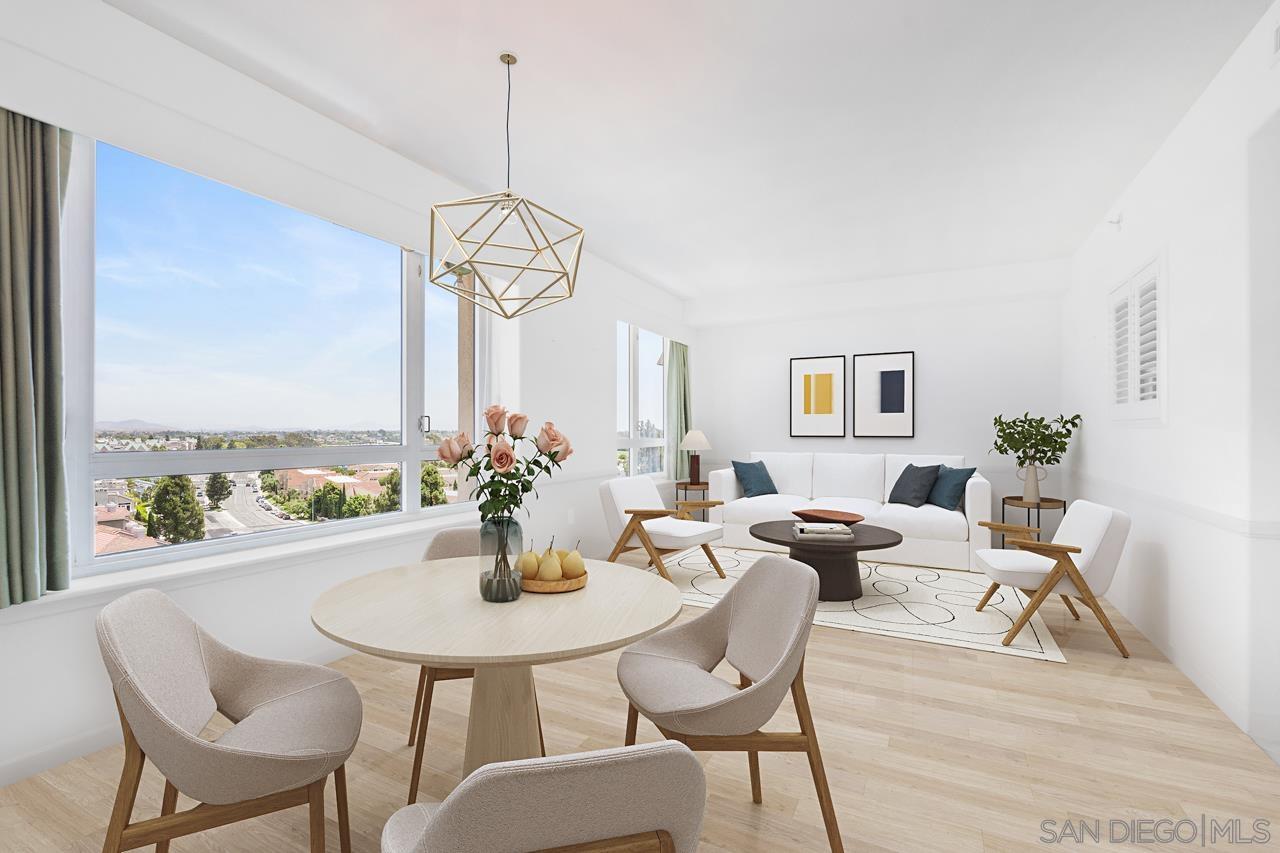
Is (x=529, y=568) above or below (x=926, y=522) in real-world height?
above

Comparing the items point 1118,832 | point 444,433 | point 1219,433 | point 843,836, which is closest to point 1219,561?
point 1219,433

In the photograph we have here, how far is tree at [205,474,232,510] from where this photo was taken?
2791 mm

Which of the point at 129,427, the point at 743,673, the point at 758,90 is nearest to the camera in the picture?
the point at 743,673

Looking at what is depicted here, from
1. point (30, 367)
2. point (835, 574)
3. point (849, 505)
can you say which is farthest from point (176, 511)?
point (849, 505)

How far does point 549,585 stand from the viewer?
1882mm

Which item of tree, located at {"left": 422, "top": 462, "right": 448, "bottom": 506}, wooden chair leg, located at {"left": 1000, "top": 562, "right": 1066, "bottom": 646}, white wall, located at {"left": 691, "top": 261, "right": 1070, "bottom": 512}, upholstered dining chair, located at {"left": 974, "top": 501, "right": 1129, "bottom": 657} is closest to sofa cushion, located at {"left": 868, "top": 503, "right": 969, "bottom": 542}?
white wall, located at {"left": 691, "top": 261, "right": 1070, "bottom": 512}

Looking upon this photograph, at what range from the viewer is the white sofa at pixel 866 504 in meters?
5.15

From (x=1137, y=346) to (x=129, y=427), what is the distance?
17.3 ft

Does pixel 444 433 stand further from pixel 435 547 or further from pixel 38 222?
pixel 38 222

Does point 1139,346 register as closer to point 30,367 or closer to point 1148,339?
point 1148,339

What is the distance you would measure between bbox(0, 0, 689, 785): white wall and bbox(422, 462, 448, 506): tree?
0.62ft

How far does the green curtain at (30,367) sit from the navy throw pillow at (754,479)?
17.2 ft

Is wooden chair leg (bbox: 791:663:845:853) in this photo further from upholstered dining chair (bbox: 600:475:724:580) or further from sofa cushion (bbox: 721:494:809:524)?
sofa cushion (bbox: 721:494:809:524)

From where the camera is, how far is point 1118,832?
6.04ft
